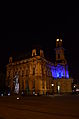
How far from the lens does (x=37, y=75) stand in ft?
238

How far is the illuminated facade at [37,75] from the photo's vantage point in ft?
241

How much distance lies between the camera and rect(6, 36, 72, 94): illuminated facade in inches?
2886

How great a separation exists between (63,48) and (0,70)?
36.1 m

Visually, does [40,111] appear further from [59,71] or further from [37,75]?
[59,71]

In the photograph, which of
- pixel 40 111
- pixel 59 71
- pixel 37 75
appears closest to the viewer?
pixel 40 111

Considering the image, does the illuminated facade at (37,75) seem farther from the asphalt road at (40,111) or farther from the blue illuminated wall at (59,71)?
the asphalt road at (40,111)

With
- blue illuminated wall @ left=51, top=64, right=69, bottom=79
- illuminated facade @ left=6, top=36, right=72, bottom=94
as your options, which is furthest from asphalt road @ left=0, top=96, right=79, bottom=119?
blue illuminated wall @ left=51, top=64, right=69, bottom=79

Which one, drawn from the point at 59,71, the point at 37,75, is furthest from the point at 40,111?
the point at 59,71

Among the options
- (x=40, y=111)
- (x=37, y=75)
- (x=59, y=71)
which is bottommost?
(x=40, y=111)

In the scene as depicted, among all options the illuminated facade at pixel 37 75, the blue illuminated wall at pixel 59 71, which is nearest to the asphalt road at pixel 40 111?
the illuminated facade at pixel 37 75

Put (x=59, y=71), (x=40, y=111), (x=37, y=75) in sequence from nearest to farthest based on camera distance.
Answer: (x=40, y=111), (x=37, y=75), (x=59, y=71)

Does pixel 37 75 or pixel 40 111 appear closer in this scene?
pixel 40 111

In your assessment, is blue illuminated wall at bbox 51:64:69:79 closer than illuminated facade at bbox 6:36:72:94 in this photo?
No

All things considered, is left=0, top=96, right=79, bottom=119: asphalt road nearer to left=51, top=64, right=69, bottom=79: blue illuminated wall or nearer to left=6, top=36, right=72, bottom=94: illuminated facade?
left=6, top=36, right=72, bottom=94: illuminated facade
